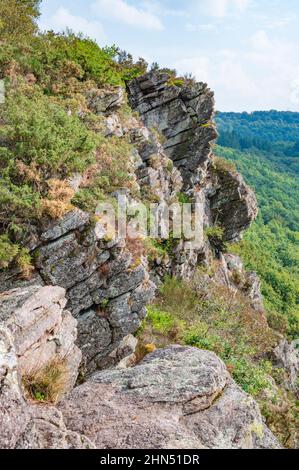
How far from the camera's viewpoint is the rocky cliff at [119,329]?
5.54 meters

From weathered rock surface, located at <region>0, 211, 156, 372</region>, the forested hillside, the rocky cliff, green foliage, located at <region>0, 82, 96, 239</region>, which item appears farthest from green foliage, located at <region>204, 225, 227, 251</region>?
green foliage, located at <region>0, 82, 96, 239</region>

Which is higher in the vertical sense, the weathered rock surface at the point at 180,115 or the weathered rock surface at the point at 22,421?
the weathered rock surface at the point at 180,115

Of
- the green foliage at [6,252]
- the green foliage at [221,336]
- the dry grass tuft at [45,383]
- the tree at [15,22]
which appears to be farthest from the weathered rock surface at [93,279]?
the tree at [15,22]

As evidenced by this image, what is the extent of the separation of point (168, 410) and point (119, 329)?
7695mm

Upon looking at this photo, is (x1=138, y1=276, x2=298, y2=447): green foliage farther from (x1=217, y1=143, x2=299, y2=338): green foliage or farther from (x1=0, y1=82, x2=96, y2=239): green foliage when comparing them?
(x1=217, y1=143, x2=299, y2=338): green foliage

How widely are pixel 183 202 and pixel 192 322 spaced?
462 inches

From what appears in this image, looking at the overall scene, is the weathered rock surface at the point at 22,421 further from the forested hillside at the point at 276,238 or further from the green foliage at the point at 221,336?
the forested hillside at the point at 276,238

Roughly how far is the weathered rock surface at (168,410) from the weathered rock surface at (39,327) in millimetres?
1038

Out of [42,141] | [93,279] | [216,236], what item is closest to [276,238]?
[216,236]

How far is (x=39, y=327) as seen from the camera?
754cm

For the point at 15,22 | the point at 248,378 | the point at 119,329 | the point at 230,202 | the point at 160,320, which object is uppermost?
the point at 15,22

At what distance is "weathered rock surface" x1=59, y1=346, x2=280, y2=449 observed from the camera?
560cm

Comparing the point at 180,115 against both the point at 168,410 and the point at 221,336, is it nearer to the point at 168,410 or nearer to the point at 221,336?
the point at 221,336

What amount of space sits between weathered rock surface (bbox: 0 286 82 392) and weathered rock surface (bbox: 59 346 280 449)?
40.9 inches
